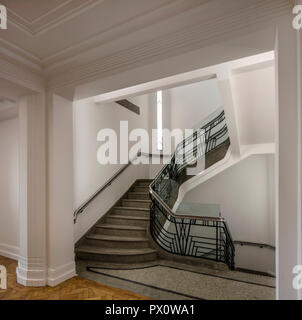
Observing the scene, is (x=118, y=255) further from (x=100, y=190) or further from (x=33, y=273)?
(x=100, y=190)

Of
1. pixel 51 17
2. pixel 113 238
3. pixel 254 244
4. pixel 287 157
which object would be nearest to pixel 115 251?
pixel 113 238

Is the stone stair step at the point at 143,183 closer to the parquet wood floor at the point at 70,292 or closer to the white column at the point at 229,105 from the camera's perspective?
the white column at the point at 229,105

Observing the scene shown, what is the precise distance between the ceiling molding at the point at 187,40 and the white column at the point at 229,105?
133cm

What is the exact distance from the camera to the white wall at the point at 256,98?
3.51 m

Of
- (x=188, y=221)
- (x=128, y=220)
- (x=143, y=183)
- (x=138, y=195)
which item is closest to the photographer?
(x=128, y=220)

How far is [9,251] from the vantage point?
3639mm

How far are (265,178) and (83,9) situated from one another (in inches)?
213

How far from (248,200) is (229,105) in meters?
3.12

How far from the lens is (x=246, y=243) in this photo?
561cm

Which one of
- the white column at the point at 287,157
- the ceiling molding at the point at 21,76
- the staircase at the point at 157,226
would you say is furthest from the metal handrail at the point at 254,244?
the ceiling molding at the point at 21,76

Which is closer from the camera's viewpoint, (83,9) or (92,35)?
(83,9)
